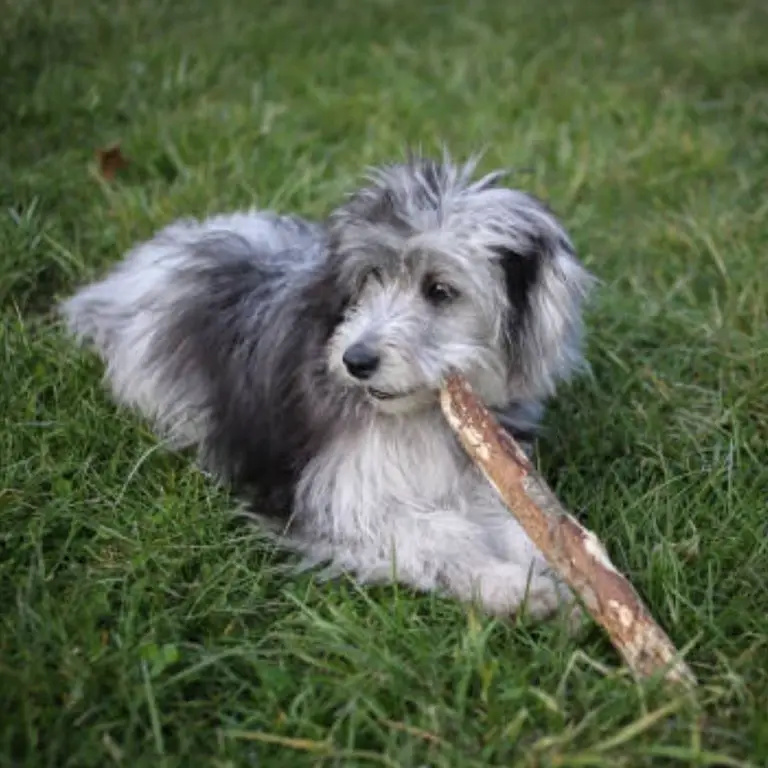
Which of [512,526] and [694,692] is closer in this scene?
[694,692]

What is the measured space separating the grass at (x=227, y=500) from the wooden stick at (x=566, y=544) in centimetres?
9

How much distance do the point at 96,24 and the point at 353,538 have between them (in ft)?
15.4

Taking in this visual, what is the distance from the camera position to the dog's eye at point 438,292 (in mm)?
3328

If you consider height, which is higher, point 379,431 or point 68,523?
point 379,431

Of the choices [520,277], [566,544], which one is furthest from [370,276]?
[566,544]

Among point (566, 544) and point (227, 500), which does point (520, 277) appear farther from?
point (227, 500)

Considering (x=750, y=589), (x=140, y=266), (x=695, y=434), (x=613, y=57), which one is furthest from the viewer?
(x=613, y=57)

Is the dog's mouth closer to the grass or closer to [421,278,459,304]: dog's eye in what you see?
[421,278,459,304]: dog's eye

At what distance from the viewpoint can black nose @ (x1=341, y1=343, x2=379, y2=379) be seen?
3180mm

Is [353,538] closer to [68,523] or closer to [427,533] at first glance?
[427,533]

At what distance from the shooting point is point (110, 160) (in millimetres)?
5586

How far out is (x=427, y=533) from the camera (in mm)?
3365

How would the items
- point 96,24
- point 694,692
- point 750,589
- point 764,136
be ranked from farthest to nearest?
point 96,24 < point 764,136 < point 750,589 < point 694,692

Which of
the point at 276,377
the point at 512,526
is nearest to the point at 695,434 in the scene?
the point at 512,526
